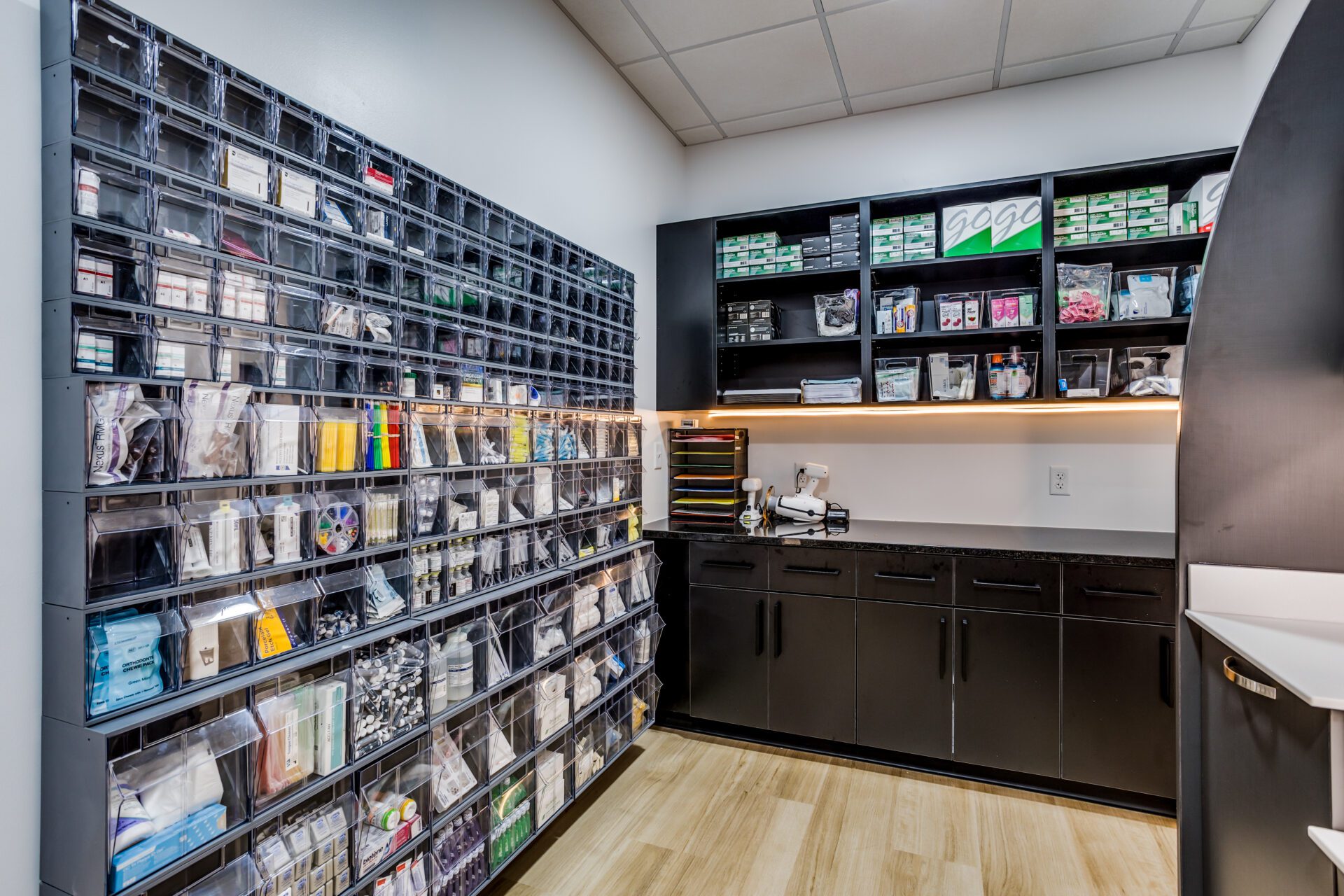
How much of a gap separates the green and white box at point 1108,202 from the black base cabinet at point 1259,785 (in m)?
1.84

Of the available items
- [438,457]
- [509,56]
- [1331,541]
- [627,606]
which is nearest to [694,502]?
[627,606]

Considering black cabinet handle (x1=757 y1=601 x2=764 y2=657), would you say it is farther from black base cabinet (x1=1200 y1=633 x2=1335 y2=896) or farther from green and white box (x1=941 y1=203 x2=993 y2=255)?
green and white box (x1=941 y1=203 x2=993 y2=255)

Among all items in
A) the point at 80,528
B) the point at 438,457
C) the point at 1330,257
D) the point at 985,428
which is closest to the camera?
the point at 80,528

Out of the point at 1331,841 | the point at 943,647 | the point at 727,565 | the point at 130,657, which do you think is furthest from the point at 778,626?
the point at 130,657

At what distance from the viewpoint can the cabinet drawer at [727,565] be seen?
2.70m

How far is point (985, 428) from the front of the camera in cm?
296

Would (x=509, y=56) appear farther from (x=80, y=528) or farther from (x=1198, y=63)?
(x=1198, y=63)

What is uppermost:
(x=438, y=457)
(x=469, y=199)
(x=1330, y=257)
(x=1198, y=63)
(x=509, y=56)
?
(x=1198, y=63)

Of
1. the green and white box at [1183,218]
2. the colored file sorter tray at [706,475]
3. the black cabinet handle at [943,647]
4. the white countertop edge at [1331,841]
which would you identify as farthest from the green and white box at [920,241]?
the white countertop edge at [1331,841]

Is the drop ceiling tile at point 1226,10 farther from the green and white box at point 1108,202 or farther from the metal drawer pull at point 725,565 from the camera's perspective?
the metal drawer pull at point 725,565

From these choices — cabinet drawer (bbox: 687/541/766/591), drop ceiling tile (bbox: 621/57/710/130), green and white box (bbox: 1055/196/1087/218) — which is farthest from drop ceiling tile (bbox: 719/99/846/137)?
cabinet drawer (bbox: 687/541/766/591)

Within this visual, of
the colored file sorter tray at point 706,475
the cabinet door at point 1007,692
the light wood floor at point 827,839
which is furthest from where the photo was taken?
the colored file sorter tray at point 706,475

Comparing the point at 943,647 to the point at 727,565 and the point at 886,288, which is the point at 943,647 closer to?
the point at 727,565

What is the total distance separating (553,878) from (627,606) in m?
0.94
